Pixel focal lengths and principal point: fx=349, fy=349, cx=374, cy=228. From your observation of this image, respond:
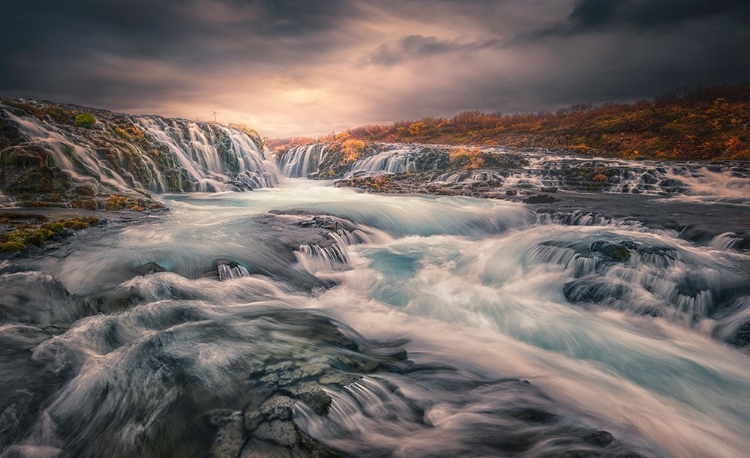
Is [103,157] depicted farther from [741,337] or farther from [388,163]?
[741,337]

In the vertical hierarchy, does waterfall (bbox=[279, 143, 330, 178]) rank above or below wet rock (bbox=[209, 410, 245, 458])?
above

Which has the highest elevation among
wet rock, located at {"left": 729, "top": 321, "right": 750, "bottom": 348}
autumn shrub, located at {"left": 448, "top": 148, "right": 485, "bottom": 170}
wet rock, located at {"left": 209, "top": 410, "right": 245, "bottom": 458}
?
autumn shrub, located at {"left": 448, "top": 148, "right": 485, "bottom": 170}

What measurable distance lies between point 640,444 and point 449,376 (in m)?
1.89

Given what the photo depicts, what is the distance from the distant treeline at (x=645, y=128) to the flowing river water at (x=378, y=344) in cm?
1983

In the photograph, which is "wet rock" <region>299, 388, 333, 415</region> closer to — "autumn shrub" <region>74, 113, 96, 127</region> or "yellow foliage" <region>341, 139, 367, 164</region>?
"autumn shrub" <region>74, 113, 96, 127</region>

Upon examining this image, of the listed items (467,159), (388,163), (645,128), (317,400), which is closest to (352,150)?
(388,163)

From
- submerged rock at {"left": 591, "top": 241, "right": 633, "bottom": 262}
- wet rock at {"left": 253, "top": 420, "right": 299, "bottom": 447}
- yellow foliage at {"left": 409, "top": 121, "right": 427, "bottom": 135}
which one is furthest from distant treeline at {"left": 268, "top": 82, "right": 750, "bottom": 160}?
wet rock at {"left": 253, "top": 420, "right": 299, "bottom": 447}

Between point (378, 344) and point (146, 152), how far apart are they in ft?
54.9

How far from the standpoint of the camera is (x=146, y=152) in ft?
54.5

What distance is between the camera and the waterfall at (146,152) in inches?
489

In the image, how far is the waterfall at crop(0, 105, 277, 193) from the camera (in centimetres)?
1243

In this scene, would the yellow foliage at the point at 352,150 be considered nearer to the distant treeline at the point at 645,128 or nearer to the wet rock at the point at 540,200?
the distant treeline at the point at 645,128

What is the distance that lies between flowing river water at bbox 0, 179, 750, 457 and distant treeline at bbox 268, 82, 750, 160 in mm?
19826

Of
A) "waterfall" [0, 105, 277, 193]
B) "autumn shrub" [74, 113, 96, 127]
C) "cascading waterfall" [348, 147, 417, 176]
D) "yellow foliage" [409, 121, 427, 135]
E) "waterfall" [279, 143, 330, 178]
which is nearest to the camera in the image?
"waterfall" [0, 105, 277, 193]
